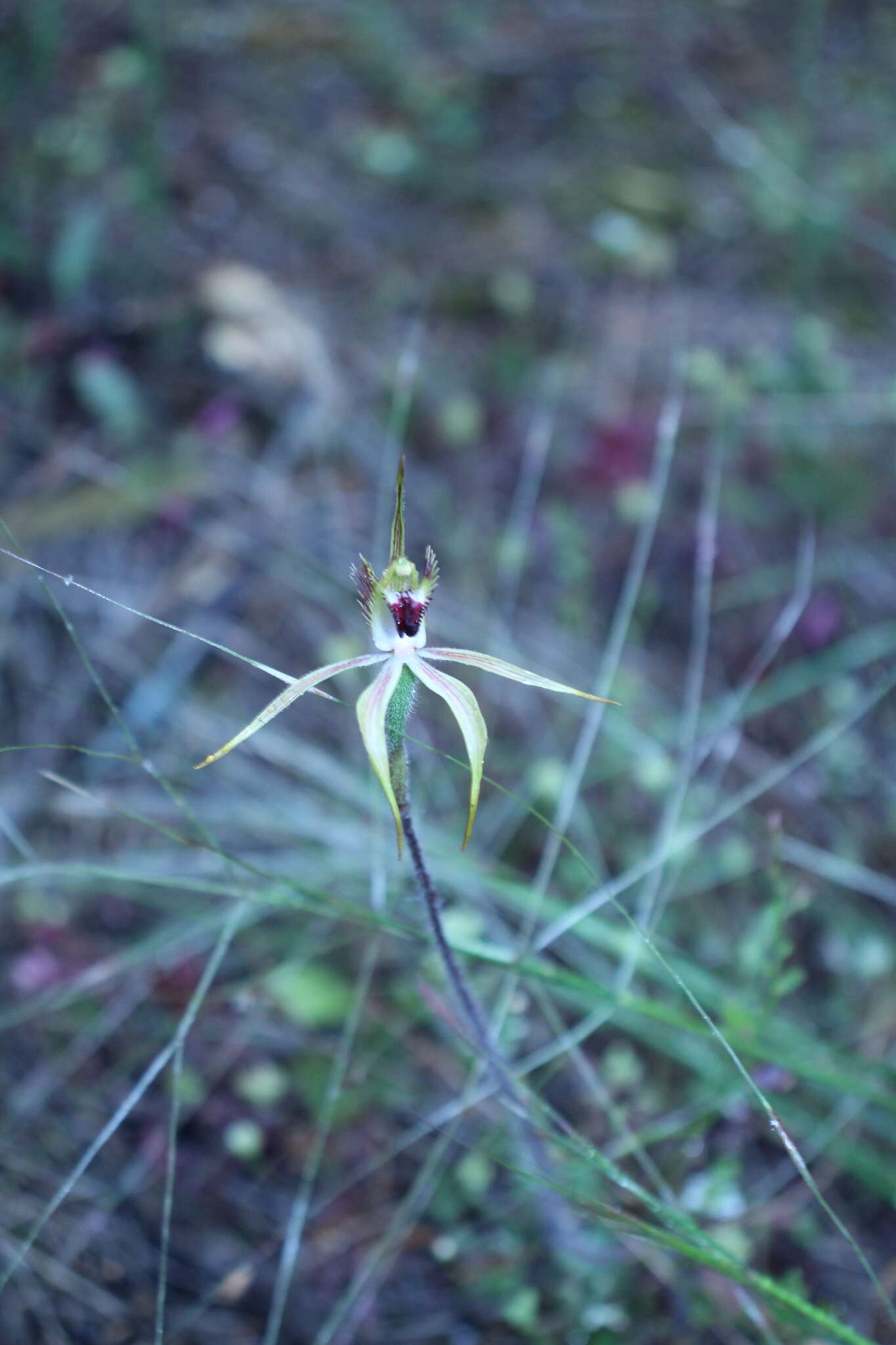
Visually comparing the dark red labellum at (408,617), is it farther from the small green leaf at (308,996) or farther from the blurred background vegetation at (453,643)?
the small green leaf at (308,996)

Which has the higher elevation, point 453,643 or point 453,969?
point 453,969

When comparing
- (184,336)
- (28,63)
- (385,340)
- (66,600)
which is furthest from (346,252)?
(66,600)

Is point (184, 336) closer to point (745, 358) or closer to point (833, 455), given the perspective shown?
point (745, 358)

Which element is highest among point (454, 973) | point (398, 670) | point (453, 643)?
point (398, 670)

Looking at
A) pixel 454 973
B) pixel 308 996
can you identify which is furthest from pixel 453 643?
pixel 454 973

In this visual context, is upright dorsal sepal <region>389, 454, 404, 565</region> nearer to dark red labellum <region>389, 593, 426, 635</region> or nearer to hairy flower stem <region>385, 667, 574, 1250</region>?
dark red labellum <region>389, 593, 426, 635</region>

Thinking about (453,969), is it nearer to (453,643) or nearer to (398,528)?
(398,528)
